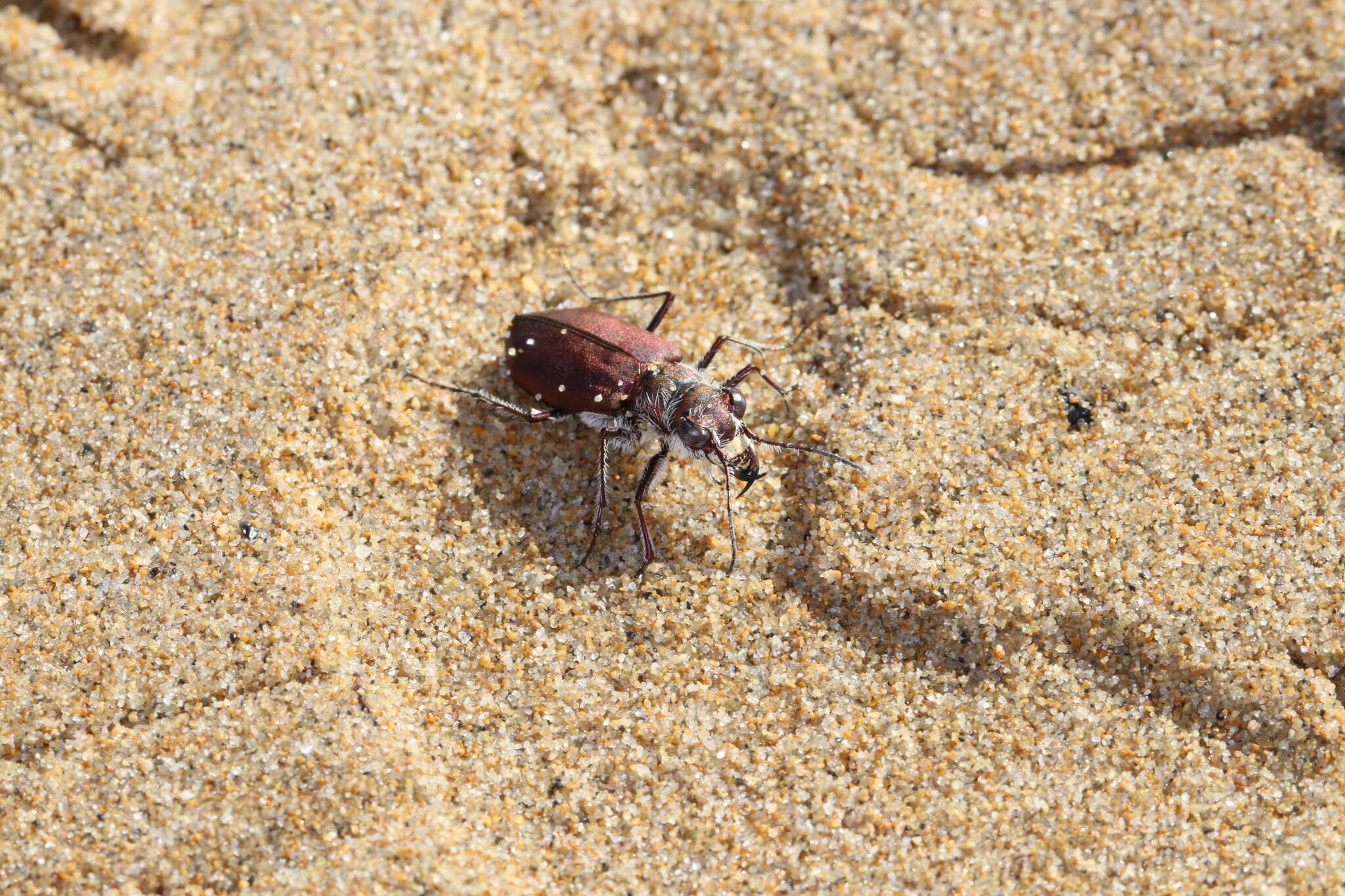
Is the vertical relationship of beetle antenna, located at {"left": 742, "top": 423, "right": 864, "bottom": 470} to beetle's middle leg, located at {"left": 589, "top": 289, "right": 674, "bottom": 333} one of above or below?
below

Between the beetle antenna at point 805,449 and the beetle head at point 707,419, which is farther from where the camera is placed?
the beetle antenna at point 805,449

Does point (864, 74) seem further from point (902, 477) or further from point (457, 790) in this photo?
point (457, 790)

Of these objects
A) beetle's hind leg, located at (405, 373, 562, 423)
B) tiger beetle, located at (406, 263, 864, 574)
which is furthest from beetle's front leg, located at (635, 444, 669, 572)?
beetle's hind leg, located at (405, 373, 562, 423)

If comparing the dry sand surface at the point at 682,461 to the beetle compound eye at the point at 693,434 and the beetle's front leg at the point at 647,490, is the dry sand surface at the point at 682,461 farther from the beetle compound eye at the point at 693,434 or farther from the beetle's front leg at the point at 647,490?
the beetle compound eye at the point at 693,434

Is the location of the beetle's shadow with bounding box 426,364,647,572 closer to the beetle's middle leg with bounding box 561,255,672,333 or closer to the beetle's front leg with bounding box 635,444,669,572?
the beetle's front leg with bounding box 635,444,669,572

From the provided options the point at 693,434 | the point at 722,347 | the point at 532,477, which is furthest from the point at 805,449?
the point at 532,477

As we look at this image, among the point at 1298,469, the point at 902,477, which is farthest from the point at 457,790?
the point at 1298,469

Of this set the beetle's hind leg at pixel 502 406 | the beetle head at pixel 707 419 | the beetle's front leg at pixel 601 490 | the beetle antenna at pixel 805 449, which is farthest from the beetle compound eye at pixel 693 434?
the beetle's hind leg at pixel 502 406
